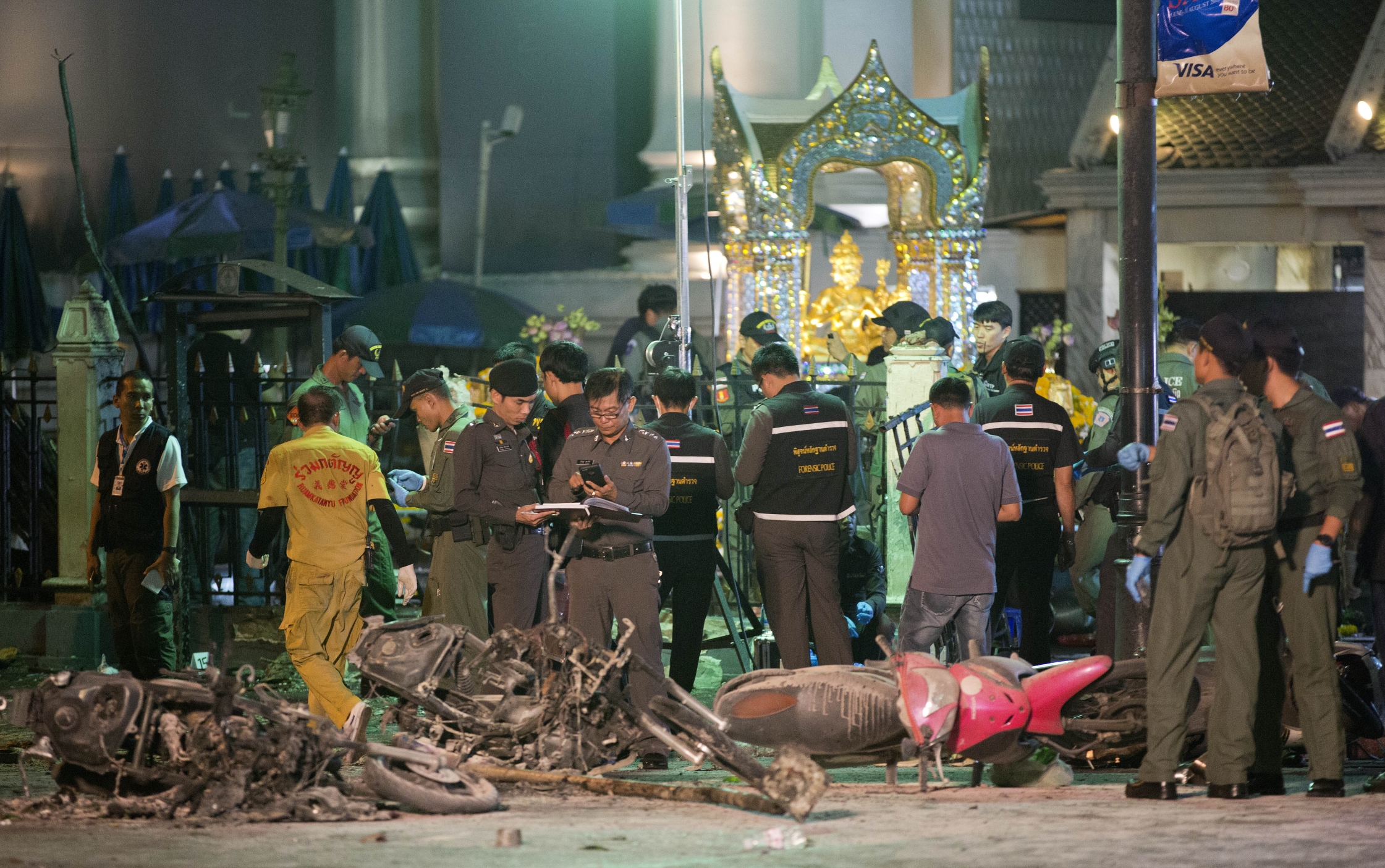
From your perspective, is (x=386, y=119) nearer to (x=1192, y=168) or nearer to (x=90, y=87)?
(x=90, y=87)

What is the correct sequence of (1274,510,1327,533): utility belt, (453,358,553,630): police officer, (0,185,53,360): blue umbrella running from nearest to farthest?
(1274,510,1327,533): utility belt, (453,358,553,630): police officer, (0,185,53,360): blue umbrella

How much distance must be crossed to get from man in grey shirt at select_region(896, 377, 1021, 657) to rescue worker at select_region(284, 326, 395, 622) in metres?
3.32

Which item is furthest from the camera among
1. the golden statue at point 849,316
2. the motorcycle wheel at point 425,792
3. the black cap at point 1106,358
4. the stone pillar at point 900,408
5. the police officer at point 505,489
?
the golden statue at point 849,316

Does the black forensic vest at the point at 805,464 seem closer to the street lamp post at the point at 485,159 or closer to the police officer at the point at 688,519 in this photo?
the police officer at the point at 688,519

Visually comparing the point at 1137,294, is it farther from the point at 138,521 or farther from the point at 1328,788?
the point at 138,521

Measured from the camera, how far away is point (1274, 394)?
22.6 feet

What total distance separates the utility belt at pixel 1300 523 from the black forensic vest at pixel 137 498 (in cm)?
632

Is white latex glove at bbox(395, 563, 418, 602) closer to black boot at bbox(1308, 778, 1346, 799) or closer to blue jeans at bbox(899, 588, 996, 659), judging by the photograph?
blue jeans at bbox(899, 588, 996, 659)

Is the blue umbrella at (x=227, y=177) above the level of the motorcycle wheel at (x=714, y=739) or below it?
above

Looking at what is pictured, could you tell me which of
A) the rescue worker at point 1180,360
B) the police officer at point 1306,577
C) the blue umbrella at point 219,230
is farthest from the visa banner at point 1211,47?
the blue umbrella at point 219,230

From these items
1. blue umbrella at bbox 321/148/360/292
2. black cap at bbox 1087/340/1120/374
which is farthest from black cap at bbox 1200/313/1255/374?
blue umbrella at bbox 321/148/360/292

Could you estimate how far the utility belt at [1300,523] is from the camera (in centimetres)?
676

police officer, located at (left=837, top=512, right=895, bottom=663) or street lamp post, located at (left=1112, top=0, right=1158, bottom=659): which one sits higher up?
street lamp post, located at (left=1112, top=0, right=1158, bottom=659)

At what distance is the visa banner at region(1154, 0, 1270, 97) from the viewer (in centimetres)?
820
